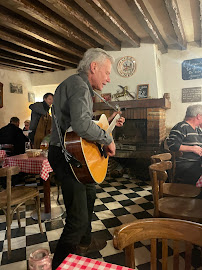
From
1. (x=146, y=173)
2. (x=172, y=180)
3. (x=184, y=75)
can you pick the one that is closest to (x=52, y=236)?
(x=172, y=180)

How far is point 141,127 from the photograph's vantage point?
5.00m

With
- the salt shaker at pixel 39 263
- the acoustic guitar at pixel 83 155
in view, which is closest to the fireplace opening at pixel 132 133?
the acoustic guitar at pixel 83 155

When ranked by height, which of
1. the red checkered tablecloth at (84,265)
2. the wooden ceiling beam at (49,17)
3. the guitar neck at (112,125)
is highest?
the wooden ceiling beam at (49,17)

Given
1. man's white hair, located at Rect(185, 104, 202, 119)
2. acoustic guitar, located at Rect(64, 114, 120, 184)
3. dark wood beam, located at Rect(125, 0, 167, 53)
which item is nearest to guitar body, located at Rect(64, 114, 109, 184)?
acoustic guitar, located at Rect(64, 114, 120, 184)

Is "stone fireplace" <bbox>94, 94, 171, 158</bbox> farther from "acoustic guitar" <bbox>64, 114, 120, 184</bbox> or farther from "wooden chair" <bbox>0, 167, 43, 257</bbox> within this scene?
"acoustic guitar" <bbox>64, 114, 120, 184</bbox>

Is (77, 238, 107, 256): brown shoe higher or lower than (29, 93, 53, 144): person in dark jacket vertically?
lower

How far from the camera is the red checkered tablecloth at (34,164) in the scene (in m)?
2.58

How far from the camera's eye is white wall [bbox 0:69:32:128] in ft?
→ 21.6

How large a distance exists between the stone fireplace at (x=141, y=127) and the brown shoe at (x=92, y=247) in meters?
2.57

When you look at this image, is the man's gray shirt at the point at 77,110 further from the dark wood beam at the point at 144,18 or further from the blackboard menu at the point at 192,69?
the blackboard menu at the point at 192,69

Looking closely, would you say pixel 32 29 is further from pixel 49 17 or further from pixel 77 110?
pixel 77 110

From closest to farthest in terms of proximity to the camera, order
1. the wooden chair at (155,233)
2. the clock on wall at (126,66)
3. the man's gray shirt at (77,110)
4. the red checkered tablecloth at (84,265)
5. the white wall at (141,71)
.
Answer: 1. the red checkered tablecloth at (84,265)
2. the wooden chair at (155,233)
3. the man's gray shirt at (77,110)
4. the white wall at (141,71)
5. the clock on wall at (126,66)

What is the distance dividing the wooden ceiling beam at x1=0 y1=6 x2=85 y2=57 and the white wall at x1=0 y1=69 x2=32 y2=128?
2.97 meters

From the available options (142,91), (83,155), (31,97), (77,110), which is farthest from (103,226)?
(31,97)
